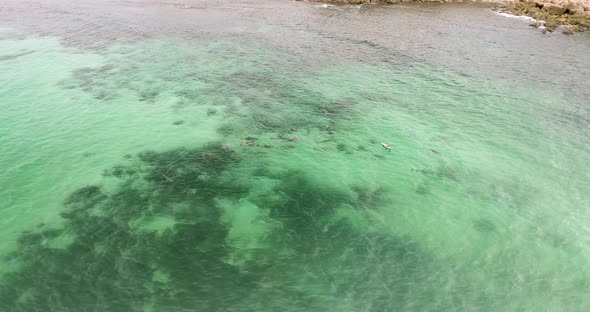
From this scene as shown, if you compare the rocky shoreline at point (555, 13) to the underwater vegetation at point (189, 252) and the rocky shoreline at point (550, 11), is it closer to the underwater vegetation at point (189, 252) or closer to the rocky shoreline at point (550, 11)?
the rocky shoreline at point (550, 11)

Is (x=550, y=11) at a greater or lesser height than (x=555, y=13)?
greater

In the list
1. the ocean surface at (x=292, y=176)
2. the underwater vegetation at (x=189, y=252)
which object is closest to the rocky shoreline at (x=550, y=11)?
the ocean surface at (x=292, y=176)

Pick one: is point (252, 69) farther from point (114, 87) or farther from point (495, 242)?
point (495, 242)

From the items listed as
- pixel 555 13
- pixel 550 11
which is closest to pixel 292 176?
pixel 555 13

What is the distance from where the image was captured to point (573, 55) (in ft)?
122

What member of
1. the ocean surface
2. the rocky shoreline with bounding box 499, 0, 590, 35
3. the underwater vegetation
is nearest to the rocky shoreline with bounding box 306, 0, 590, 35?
the rocky shoreline with bounding box 499, 0, 590, 35

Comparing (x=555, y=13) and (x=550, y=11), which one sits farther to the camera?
(x=550, y=11)

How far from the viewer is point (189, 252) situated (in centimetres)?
1631

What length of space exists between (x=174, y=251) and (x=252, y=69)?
21.5 m

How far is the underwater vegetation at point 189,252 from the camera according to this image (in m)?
14.5

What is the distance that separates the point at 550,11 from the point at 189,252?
5514cm

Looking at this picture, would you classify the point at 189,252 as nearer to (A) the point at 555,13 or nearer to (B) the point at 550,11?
(A) the point at 555,13

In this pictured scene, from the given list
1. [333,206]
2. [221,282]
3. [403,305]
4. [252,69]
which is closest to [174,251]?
[221,282]

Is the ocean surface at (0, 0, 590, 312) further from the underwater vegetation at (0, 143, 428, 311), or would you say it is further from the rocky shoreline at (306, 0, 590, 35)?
the rocky shoreline at (306, 0, 590, 35)
